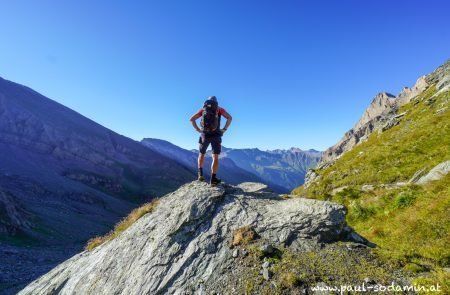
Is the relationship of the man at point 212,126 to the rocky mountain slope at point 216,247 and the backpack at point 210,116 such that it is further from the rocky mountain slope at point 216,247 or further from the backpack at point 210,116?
the rocky mountain slope at point 216,247

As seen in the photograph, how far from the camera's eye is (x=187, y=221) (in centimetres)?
1320

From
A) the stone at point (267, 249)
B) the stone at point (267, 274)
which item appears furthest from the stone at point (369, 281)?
the stone at point (267, 249)

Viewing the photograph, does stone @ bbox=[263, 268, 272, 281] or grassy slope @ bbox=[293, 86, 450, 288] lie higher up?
grassy slope @ bbox=[293, 86, 450, 288]

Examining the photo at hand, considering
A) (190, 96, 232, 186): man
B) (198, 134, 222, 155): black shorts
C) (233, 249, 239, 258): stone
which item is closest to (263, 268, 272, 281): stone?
(233, 249, 239, 258): stone

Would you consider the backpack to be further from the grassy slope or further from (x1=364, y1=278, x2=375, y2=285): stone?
(x1=364, y1=278, x2=375, y2=285): stone

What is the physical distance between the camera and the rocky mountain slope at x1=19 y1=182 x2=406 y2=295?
1038cm

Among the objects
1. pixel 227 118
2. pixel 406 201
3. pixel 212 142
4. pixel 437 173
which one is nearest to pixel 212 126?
pixel 212 142

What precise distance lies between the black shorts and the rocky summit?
193cm

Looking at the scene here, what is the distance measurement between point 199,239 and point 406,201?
13105mm

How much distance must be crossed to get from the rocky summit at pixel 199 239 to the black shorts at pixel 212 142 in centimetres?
193

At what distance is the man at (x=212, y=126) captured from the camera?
15.3 meters

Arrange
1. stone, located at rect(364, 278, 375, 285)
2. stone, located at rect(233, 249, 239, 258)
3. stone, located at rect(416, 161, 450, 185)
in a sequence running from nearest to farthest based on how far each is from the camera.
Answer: stone, located at rect(364, 278, 375, 285)
stone, located at rect(233, 249, 239, 258)
stone, located at rect(416, 161, 450, 185)

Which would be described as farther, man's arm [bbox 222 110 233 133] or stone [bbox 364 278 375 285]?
man's arm [bbox 222 110 233 133]

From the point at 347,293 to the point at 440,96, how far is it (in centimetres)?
4987
